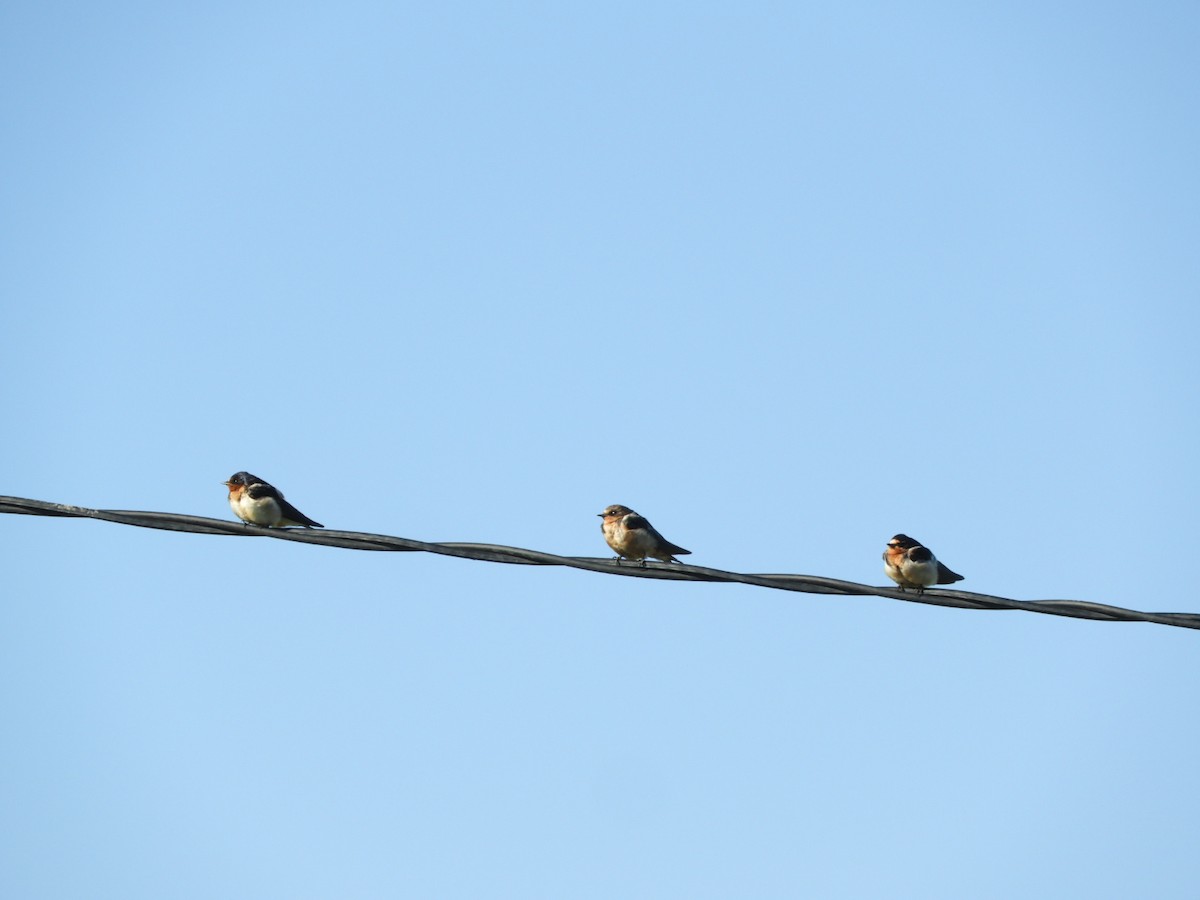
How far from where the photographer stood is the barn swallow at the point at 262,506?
13.3 metres

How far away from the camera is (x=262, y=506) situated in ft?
43.5

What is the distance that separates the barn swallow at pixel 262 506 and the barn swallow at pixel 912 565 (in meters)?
4.92

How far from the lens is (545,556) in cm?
862

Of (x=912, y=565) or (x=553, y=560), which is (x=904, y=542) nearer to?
(x=912, y=565)

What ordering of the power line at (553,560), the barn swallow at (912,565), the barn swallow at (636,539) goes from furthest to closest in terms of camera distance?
the barn swallow at (636,539) < the barn swallow at (912,565) < the power line at (553,560)

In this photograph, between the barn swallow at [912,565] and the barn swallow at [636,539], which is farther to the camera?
the barn swallow at [636,539]

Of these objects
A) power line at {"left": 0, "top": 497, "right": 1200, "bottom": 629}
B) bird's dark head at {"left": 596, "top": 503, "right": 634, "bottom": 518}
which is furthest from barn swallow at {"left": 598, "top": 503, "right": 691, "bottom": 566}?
power line at {"left": 0, "top": 497, "right": 1200, "bottom": 629}

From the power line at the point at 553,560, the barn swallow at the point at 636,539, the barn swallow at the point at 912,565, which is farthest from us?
the barn swallow at the point at 636,539

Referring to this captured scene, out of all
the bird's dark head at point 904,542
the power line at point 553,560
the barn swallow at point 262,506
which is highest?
the bird's dark head at point 904,542

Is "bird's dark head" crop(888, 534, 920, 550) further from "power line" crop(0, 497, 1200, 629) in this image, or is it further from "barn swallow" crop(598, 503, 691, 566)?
"power line" crop(0, 497, 1200, 629)

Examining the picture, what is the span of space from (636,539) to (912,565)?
2458 mm

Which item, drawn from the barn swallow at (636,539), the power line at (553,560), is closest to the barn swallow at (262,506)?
the barn swallow at (636,539)

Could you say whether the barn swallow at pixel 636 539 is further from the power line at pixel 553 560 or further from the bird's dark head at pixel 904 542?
the power line at pixel 553 560

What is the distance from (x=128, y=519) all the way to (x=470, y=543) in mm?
1899
